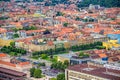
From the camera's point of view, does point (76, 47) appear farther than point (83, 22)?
No

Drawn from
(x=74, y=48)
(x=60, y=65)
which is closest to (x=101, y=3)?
(x=74, y=48)

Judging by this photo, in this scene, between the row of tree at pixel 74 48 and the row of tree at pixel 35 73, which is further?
the row of tree at pixel 74 48

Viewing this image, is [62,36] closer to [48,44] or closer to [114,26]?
[48,44]

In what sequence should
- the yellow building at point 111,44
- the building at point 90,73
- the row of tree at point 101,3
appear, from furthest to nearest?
the row of tree at point 101,3 → the yellow building at point 111,44 → the building at point 90,73

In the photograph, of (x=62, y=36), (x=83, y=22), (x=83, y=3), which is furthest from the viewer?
(x=83, y=3)

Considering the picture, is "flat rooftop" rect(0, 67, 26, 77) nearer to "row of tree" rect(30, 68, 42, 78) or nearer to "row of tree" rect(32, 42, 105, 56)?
"row of tree" rect(30, 68, 42, 78)

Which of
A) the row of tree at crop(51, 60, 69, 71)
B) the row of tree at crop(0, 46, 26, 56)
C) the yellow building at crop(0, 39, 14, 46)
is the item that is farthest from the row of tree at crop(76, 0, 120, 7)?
the row of tree at crop(51, 60, 69, 71)

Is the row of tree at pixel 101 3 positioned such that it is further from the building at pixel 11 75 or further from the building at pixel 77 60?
the building at pixel 11 75

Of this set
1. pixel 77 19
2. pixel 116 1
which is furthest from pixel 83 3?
pixel 77 19

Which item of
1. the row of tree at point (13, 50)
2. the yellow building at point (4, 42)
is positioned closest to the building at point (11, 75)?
the row of tree at point (13, 50)
